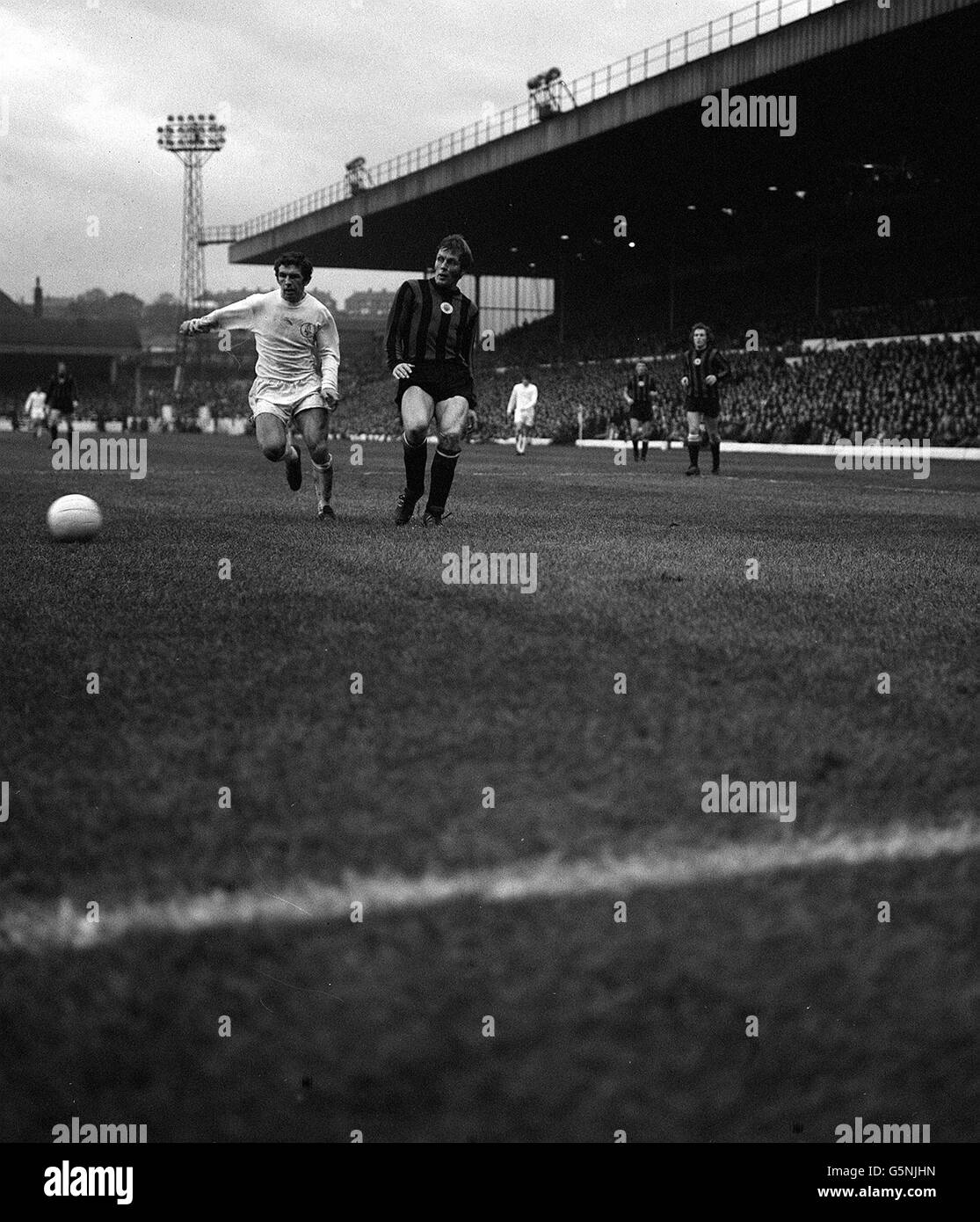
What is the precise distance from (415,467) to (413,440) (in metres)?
0.22

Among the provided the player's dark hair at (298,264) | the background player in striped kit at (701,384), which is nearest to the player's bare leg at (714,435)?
the background player in striped kit at (701,384)

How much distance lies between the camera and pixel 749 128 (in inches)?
1406

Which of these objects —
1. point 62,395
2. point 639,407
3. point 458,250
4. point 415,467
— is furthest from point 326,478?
point 62,395

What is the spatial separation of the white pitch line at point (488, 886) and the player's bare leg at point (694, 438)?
1694cm

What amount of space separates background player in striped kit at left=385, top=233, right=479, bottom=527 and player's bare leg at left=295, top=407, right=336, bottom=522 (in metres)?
0.60

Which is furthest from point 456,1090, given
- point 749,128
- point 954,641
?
point 749,128

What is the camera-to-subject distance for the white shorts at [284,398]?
33.9 feet

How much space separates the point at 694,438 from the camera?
761 inches

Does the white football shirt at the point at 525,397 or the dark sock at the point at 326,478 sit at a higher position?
the white football shirt at the point at 525,397

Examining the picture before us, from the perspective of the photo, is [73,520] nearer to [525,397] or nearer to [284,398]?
[284,398]

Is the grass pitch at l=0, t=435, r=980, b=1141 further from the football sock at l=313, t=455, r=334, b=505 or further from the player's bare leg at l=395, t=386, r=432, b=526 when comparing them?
the football sock at l=313, t=455, r=334, b=505

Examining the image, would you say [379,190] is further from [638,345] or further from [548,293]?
[548,293]

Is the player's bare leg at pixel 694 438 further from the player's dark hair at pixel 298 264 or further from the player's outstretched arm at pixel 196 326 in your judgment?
the player's outstretched arm at pixel 196 326

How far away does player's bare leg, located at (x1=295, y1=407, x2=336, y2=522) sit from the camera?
393 inches
